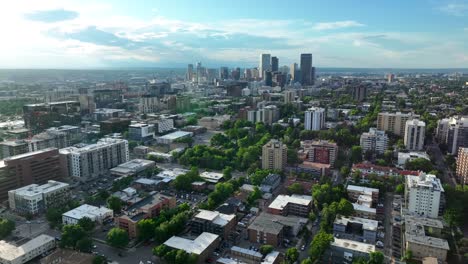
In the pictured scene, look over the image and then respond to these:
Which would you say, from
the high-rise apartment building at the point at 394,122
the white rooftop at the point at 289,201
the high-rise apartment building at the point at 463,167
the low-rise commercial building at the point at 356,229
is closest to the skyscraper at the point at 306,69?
the high-rise apartment building at the point at 394,122

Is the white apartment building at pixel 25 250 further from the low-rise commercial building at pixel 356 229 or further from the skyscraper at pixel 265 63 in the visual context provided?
the skyscraper at pixel 265 63

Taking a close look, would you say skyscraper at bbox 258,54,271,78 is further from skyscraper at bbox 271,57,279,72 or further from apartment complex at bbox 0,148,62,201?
apartment complex at bbox 0,148,62,201

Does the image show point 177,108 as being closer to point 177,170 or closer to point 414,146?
point 177,170

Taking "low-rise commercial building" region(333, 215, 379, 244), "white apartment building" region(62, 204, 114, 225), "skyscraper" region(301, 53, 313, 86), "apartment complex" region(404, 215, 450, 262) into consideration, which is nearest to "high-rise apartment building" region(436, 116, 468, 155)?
"apartment complex" region(404, 215, 450, 262)

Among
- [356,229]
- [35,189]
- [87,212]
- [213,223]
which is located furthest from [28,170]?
[356,229]

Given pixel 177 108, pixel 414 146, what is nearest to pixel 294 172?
pixel 414 146

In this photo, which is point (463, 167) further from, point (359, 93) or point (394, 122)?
point (359, 93)
